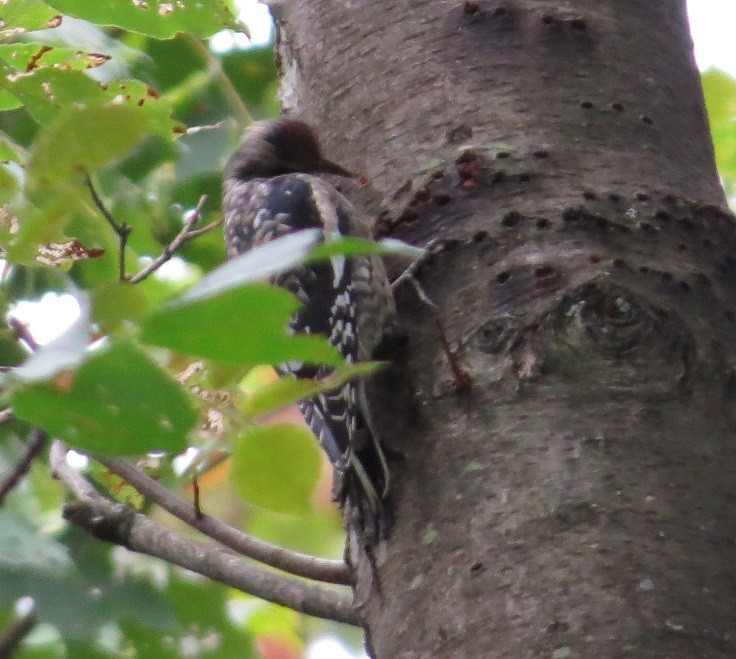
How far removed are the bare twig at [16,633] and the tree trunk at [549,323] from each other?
801 millimetres

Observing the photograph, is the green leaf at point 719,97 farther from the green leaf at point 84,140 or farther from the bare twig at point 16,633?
the green leaf at point 84,140

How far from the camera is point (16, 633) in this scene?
82.1 inches

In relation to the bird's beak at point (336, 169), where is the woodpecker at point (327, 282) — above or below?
below

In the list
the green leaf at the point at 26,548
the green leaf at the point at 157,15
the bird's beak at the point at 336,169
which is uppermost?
the green leaf at the point at 157,15

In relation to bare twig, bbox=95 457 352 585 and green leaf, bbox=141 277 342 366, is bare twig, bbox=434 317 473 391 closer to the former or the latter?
bare twig, bbox=95 457 352 585

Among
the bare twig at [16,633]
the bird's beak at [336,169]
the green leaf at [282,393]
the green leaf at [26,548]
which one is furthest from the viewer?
the bare twig at [16,633]

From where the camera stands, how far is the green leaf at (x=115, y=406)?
0.65 m

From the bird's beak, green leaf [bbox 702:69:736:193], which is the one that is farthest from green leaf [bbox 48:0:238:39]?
green leaf [bbox 702:69:736:193]

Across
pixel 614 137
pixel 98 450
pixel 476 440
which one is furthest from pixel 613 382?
pixel 98 450

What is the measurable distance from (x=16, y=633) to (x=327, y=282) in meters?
0.90

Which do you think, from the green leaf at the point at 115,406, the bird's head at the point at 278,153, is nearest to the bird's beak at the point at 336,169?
the bird's head at the point at 278,153

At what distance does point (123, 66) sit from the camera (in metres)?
2.01

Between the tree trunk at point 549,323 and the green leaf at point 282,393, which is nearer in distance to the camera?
the green leaf at point 282,393

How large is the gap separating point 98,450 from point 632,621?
72 cm
